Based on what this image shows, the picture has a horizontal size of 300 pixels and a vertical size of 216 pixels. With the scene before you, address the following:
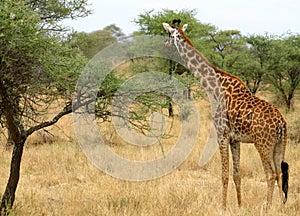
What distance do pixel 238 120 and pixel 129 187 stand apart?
1.91m

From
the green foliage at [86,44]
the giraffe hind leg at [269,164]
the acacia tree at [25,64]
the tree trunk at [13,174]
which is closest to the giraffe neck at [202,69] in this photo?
the giraffe hind leg at [269,164]

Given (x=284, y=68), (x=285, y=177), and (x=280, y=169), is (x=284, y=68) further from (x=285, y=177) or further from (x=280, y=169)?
(x=285, y=177)

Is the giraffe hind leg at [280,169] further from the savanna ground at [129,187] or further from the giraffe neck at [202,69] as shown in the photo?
the giraffe neck at [202,69]

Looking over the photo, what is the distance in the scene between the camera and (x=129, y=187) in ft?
21.3

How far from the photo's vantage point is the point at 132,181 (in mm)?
6910

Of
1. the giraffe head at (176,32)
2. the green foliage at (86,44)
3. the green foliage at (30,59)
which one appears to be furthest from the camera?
the green foliage at (86,44)

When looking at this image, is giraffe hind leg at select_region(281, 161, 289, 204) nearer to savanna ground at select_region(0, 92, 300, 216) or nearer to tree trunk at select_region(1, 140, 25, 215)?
savanna ground at select_region(0, 92, 300, 216)

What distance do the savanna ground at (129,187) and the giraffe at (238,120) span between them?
1.38 feet

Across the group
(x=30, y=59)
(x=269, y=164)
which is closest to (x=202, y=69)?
(x=269, y=164)

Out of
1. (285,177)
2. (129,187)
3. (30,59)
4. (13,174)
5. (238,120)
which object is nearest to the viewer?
(30,59)

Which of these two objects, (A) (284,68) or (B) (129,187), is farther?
(A) (284,68)

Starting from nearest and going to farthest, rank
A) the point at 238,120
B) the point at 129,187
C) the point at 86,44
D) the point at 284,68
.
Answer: the point at 238,120 → the point at 129,187 → the point at 86,44 → the point at 284,68

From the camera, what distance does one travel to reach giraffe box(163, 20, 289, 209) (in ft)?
18.4

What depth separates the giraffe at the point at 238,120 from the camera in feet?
18.4
